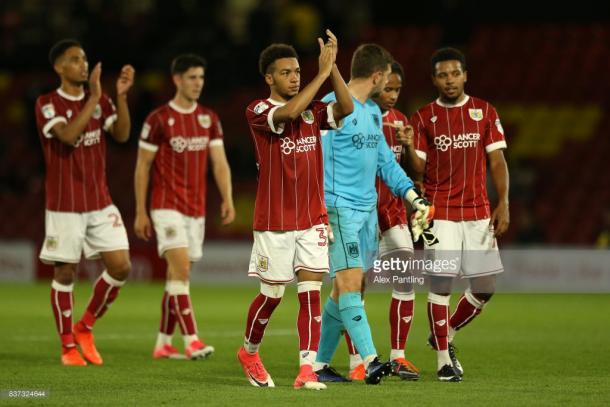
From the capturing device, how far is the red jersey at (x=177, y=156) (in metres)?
10.5

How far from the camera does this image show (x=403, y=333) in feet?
29.0

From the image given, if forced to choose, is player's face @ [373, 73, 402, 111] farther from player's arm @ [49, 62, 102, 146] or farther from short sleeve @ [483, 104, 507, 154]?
player's arm @ [49, 62, 102, 146]

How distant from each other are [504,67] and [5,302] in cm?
1049

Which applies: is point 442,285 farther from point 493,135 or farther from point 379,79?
point 379,79

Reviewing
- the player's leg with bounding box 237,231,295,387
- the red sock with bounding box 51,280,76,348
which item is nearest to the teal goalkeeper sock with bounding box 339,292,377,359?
the player's leg with bounding box 237,231,295,387

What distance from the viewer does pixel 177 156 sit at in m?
10.6

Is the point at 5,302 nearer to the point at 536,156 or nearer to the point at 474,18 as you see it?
the point at 536,156

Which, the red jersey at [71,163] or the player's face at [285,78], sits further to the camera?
the red jersey at [71,163]

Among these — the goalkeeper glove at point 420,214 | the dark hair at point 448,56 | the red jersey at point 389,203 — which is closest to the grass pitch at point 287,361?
the goalkeeper glove at point 420,214

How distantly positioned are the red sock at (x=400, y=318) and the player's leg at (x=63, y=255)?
2664 millimetres

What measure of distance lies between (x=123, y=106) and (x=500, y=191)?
3.27 metres

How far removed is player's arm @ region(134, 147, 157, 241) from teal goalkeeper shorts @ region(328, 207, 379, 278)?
2543mm

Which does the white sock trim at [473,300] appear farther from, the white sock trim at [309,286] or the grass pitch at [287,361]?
the white sock trim at [309,286]

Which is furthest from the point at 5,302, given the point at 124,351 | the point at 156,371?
the point at 156,371
